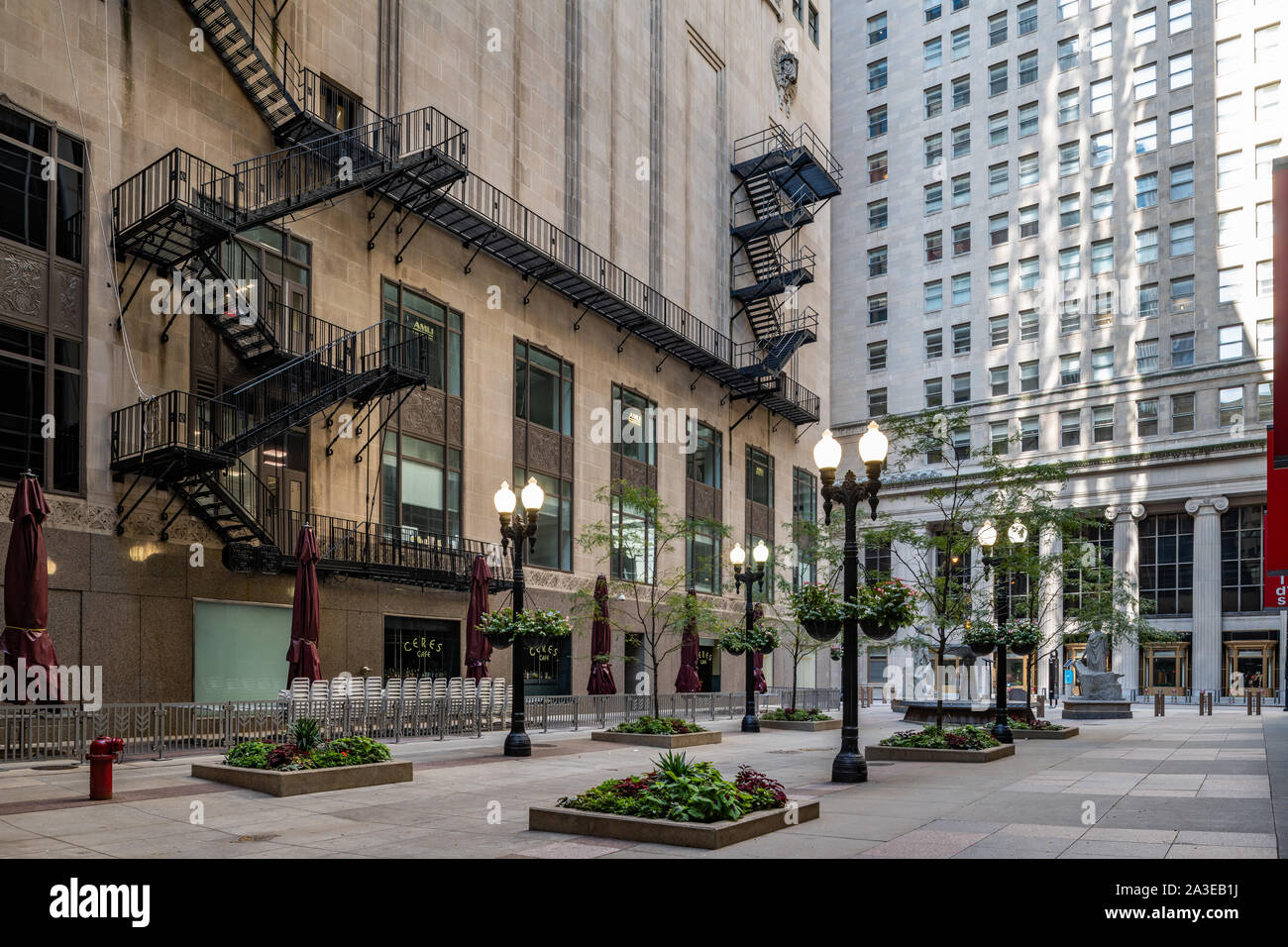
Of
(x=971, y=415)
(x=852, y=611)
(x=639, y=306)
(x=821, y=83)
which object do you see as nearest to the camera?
(x=852, y=611)

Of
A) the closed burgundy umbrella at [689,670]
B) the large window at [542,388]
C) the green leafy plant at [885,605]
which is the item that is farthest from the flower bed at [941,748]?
the large window at [542,388]

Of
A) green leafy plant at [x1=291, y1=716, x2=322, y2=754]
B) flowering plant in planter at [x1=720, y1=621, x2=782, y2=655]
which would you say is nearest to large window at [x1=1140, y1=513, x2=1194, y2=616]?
flowering plant in planter at [x1=720, y1=621, x2=782, y2=655]

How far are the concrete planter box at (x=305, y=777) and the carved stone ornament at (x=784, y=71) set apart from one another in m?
49.9

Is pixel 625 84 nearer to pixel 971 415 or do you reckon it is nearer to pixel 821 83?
pixel 821 83

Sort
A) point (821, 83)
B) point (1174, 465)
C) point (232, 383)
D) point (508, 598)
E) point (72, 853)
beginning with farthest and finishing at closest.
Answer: point (1174, 465) → point (821, 83) → point (508, 598) → point (232, 383) → point (72, 853)

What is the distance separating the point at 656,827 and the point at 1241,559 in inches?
2600

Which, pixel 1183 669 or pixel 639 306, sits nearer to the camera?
pixel 639 306

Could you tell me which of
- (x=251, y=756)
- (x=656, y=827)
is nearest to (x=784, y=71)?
(x=251, y=756)

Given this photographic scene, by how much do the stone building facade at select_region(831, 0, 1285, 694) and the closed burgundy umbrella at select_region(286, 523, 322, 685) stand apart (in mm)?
55989

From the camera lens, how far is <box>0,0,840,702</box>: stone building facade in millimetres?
22531

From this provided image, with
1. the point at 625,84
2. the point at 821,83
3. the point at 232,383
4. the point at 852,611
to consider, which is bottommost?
the point at 852,611

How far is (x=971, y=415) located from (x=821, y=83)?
1045 inches
